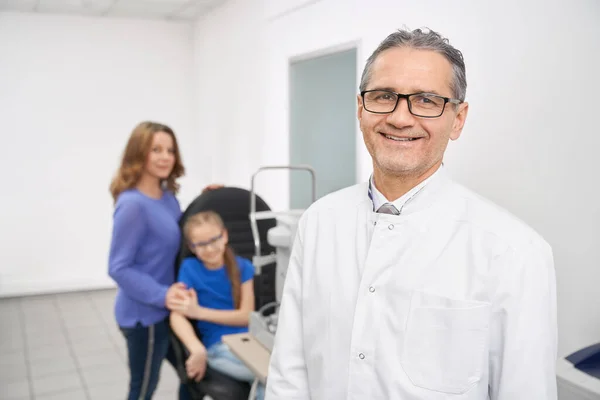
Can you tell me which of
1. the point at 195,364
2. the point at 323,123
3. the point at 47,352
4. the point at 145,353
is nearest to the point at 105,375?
the point at 47,352

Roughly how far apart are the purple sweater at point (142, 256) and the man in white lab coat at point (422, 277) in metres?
1.33

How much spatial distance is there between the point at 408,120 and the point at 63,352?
379 centimetres

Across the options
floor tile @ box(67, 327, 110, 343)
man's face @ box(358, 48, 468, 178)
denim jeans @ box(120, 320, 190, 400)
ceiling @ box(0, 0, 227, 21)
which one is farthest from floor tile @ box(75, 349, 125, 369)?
man's face @ box(358, 48, 468, 178)

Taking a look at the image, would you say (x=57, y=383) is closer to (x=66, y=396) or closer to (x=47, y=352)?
(x=66, y=396)

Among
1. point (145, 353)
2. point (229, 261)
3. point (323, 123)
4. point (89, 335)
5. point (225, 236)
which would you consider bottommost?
point (89, 335)

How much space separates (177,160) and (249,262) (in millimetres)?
606

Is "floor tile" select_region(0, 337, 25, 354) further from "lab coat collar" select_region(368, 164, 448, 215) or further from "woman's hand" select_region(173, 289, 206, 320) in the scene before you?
"lab coat collar" select_region(368, 164, 448, 215)

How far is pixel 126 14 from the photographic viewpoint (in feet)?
17.6

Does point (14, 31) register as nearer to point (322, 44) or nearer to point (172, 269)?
point (322, 44)

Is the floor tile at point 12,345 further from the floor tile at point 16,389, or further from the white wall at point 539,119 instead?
the white wall at point 539,119

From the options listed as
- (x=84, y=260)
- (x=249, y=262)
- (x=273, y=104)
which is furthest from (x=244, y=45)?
(x=84, y=260)

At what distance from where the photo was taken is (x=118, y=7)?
5062 millimetres

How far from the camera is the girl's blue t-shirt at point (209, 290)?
238 cm

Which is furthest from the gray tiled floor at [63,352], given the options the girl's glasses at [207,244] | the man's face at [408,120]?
the man's face at [408,120]
